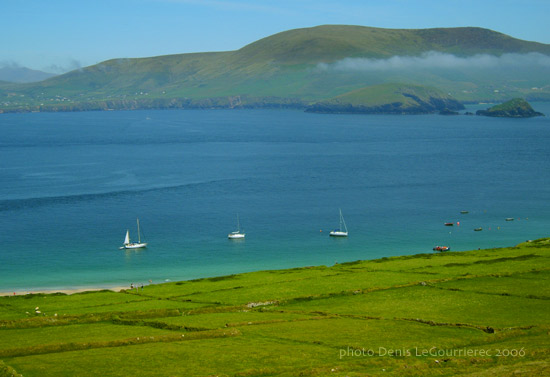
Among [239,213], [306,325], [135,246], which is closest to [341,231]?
[239,213]

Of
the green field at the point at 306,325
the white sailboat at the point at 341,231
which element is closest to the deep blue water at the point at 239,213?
the white sailboat at the point at 341,231

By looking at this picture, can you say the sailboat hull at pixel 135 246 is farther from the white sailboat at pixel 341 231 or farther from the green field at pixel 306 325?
the green field at pixel 306 325

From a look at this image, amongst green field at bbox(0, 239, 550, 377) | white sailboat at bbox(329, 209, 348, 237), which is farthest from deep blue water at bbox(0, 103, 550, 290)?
green field at bbox(0, 239, 550, 377)

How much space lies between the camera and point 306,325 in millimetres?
45188

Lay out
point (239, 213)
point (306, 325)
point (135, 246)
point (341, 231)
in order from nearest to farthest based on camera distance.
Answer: point (306, 325), point (135, 246), point (341, 231), point (239, 213)

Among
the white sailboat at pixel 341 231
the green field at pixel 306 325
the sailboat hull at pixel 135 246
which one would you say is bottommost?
the white sailboat at pixel 341 231

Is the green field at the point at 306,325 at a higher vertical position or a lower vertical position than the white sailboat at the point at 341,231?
higher

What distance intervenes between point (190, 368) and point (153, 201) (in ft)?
328

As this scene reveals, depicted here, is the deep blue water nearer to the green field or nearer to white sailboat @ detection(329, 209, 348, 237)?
white sailboat @ detection(329, 209, 348, 237)

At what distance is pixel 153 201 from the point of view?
432 feet

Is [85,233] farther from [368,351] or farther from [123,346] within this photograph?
[368,351]

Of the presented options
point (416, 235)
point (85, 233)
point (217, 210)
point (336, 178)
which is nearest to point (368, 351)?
point (416, 235)

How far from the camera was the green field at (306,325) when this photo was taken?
34156 mm

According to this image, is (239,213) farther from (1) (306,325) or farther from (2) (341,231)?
(1) (306,325)
